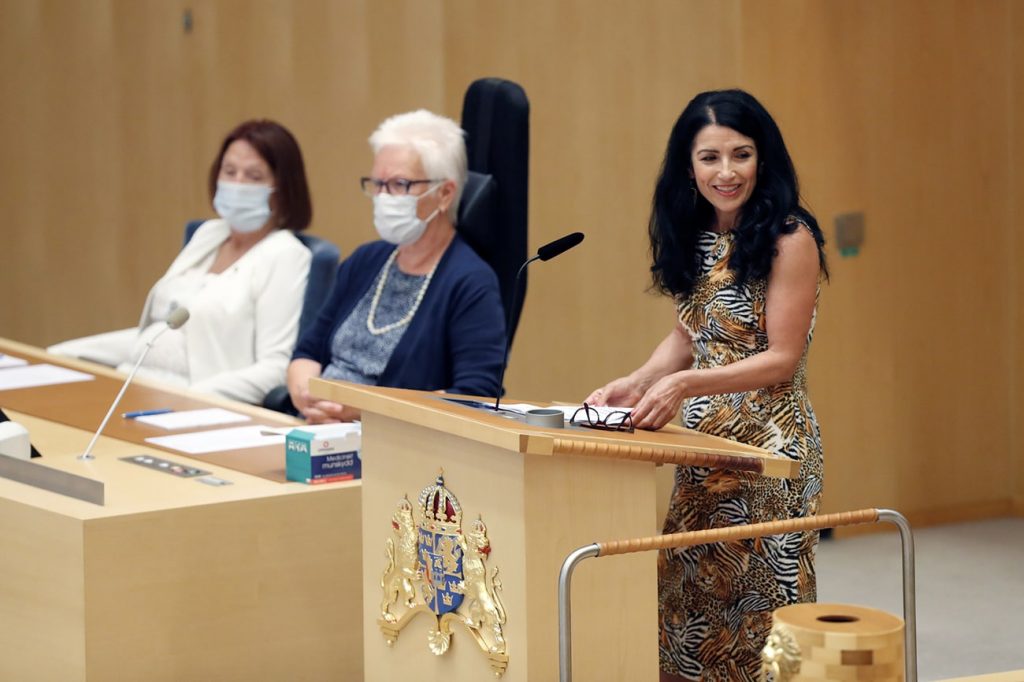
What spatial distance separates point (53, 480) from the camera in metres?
2.94

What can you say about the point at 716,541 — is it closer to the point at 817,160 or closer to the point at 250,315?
the point at 250,315

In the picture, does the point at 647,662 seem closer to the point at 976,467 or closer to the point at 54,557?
the point at 54,557

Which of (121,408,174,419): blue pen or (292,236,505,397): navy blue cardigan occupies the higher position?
(292,236,505,397): navy blue cardigan

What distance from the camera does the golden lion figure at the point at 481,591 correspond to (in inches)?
84.2

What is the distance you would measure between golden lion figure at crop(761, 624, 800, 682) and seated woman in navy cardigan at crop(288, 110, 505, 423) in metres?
1.98

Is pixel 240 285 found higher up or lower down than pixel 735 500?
higher up

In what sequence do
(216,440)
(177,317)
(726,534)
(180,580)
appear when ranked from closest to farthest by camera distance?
(726,534), (180,580), (177,317), (216,440)

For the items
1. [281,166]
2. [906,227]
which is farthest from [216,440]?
[906,227]

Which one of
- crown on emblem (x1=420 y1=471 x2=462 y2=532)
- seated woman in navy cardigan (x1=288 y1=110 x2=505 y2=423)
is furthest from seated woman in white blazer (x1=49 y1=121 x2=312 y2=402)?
crown on emblem (x1=420 y1=471 x2=462 y2=532)

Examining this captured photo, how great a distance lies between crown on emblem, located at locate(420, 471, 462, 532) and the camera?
2232 mm

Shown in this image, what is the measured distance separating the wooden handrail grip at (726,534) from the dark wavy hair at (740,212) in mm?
646

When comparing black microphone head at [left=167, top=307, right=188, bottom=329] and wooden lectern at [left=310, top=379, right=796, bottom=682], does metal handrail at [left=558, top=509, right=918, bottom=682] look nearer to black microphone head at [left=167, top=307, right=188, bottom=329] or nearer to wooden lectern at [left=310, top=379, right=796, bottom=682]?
wooden lectern at [left=310, top=379, right=796, bottom=682]

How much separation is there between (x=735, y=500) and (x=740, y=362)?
0.27 metres

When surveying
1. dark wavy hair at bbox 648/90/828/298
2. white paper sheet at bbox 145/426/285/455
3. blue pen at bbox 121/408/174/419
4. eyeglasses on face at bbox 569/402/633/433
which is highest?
dark wavy hair at bbox 648/90/828/298
